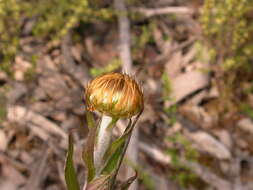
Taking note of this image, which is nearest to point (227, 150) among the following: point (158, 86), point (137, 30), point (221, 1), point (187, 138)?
point (187, 138)

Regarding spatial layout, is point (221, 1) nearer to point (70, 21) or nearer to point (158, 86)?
point (158, 86)

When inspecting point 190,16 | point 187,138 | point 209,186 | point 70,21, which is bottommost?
point 209,186

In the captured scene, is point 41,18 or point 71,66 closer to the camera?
point 71,66

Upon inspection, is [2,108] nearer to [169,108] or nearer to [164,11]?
[169,108]

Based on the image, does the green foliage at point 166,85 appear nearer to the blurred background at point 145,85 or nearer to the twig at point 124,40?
the blurred background at point 145,85

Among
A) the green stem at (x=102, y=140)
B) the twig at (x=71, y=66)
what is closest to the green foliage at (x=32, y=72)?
the twig at (x=71, y=66)

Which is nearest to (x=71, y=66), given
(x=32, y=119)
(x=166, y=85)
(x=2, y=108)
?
(x=32, y=119)

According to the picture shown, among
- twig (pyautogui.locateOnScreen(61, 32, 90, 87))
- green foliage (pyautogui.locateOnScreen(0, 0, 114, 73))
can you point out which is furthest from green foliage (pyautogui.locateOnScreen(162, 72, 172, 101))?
green foliage (pyautogui.locateOnScreen(0, 0, 114, 73))

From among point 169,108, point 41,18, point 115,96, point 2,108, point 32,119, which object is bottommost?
point 169,108

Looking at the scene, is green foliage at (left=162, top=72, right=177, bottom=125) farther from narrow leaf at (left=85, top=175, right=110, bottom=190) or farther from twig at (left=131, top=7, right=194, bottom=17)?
narrow leaf at (left=85, top=175, right=110, bottom=190)
